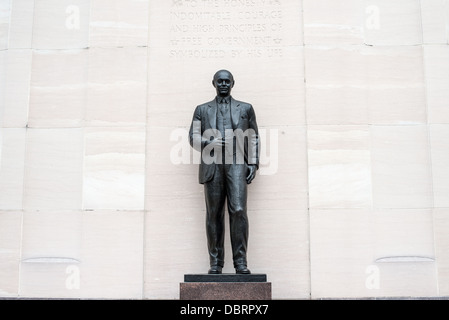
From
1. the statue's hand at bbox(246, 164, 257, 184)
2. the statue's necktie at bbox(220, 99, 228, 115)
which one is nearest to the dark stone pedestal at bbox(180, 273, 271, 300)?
the statue's hand at bbox(246, 164, 257, 184)

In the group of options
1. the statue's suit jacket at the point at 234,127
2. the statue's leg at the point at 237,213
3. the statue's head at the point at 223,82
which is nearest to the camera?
the statue's leg at the point at 237,213

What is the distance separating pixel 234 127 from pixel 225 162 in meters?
0.68

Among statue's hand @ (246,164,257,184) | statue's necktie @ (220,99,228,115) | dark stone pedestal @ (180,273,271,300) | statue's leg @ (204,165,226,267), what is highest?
statue's necktie @ (220,99,228,115)

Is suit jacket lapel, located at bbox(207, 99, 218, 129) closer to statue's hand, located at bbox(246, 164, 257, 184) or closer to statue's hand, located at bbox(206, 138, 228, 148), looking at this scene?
statue's hand, located at bbox(206, 138, 228, 148)

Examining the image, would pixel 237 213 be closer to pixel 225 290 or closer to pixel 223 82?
Result: pixel 225 290

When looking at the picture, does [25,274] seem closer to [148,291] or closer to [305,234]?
[148,291]

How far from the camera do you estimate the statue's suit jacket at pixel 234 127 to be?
10547 mm

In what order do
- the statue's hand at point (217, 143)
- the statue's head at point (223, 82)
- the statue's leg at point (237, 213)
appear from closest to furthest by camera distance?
the statue's leg at point (237, 213), the statue's hand at point (217, 143), the statue's head at point (223, 82)

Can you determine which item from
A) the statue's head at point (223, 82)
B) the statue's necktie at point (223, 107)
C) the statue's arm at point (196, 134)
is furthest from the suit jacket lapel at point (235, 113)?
the statue's arm at point (196, 134)

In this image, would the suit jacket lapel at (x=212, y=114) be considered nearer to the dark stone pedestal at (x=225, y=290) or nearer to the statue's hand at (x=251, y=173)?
the statue's hand at (x=251, y=173)

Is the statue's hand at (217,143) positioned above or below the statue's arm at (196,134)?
below

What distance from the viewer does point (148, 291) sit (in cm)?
1123

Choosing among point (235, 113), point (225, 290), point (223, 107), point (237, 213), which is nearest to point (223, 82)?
point (223, 107)

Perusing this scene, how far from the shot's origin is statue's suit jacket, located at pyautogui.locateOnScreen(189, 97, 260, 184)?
10.5m
